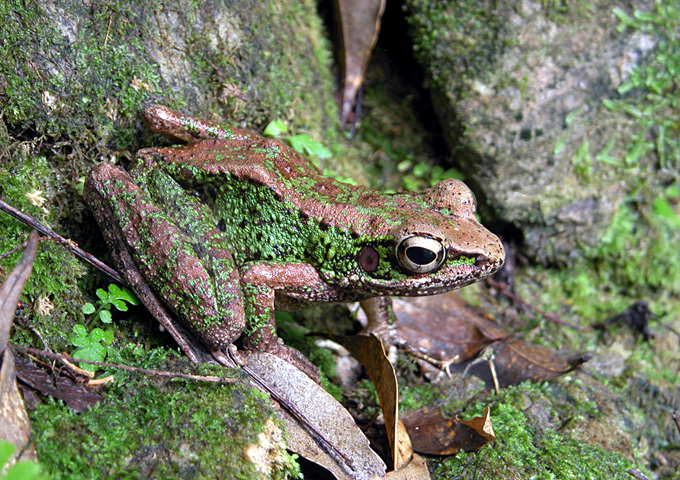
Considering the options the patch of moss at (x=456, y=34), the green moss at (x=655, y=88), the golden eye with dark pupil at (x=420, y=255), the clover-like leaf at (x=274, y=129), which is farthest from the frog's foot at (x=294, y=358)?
the green moss at (x=655, y=88)

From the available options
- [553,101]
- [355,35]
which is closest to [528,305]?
[553,101]

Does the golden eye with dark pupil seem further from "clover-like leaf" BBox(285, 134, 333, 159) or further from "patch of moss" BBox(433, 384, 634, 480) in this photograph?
"clover-like leaf" BBox(285, 134, 333, 159)

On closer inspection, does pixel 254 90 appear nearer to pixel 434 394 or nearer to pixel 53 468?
pixel 434 394

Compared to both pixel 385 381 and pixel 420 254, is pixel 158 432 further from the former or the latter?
pixel 420 254

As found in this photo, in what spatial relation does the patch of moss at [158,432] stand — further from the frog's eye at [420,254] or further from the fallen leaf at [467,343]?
the fallen leaf at [467,343]

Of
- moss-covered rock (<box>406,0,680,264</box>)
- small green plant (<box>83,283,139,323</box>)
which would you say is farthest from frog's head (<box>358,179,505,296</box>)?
moss-covered rock (<box>406,0,680,264</box>)

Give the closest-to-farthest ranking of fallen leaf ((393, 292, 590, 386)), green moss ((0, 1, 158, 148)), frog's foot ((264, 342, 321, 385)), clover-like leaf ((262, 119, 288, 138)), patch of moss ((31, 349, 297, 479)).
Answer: patch of moss ((31, 349, 297, 479)) → green moss ((0, 1, 158, 148)) → frog's foot ((264, 342, 321, 385)) → fallen leaf ((393, 292, 590, 386)) → clover-like leaf ((262, 119, 288, 138))
